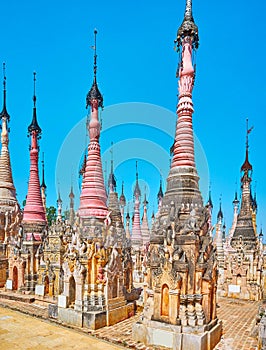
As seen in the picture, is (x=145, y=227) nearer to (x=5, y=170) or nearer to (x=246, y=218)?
(x=246, y=218)

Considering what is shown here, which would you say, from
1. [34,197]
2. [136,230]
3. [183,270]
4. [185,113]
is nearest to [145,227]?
[136,230]

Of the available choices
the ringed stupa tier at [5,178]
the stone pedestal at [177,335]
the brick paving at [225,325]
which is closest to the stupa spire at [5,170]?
the ringed stupa tier at [5,178]

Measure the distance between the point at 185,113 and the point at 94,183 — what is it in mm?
6439

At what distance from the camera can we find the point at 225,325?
16266mm

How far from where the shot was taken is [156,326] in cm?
1264

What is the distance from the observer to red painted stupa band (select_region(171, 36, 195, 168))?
15.1m

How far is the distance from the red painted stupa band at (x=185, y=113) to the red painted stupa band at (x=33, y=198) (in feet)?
45.5

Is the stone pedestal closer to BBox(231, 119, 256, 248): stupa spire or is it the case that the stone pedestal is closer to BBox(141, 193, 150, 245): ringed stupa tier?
BBox(231, 119, 256, 248): stupa spire

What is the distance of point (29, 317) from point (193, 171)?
37.9ft

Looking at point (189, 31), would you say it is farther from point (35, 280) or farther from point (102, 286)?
point (35, 280)

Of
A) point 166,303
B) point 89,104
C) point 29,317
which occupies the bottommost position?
point 29,317

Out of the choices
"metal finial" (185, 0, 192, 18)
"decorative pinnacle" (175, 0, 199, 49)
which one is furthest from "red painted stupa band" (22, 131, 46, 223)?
"metal finial" (185, 0, 192, 18)

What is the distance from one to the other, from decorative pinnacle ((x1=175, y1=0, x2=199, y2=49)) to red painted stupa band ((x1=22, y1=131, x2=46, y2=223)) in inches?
603

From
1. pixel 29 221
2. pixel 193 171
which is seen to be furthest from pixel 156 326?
pixel 29 221
